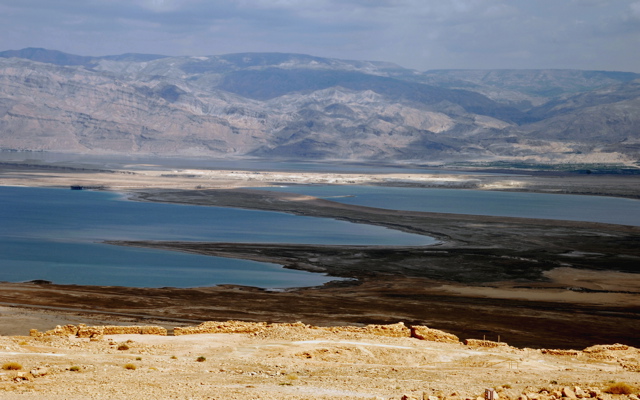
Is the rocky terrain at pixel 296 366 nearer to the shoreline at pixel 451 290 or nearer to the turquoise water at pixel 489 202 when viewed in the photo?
the shoreline at pixel 451 290

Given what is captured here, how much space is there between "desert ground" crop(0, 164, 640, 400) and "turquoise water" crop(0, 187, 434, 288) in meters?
2.69

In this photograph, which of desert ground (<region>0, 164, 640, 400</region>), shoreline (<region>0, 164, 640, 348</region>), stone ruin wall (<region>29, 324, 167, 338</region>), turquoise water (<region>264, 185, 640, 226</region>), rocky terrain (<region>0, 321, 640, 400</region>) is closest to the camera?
rocky terrain (<region>0, 321, 640, 400</region>)

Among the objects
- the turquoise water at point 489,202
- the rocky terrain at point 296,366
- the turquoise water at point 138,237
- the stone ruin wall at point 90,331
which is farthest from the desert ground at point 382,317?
the turquoise water at point 489,202

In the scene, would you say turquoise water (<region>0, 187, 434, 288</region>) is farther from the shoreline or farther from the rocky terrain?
the rocky terrain

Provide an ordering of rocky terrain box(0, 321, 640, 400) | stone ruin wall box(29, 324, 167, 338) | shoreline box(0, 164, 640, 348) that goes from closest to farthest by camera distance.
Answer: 1. rocky terrain box(0, 321, 640, 400)
2. stone ruin wall box(29, 324, 167, 338)
3. shoreline box(0, 164, 640, 348)

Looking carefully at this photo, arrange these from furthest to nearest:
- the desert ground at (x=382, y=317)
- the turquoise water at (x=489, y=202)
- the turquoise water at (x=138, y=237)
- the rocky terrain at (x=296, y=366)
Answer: the turquoise water at (x=489, y=202)
the turquoise water at (x=138, y=237)
the desert ground at (x=382, y=317)
the rocky terrain at (x=296, y=366)

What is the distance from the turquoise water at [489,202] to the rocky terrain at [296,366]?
50882 millimetres

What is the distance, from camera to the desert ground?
14000 mm

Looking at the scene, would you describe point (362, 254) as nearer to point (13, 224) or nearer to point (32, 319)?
point (32, 319)

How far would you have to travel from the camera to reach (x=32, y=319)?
24.9 metres

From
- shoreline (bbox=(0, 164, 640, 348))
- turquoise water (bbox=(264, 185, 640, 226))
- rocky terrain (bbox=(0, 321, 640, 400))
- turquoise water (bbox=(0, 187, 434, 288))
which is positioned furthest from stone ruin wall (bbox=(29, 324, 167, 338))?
turquoise water (bbox=(264, 185, 640, 226))

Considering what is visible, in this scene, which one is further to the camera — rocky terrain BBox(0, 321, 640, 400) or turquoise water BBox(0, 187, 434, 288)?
turquoise water BBox(0, 187, 434, 288)

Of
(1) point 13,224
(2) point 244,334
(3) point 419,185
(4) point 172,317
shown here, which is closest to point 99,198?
(1) point 13,224

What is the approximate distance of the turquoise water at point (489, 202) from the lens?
71.2 metres
